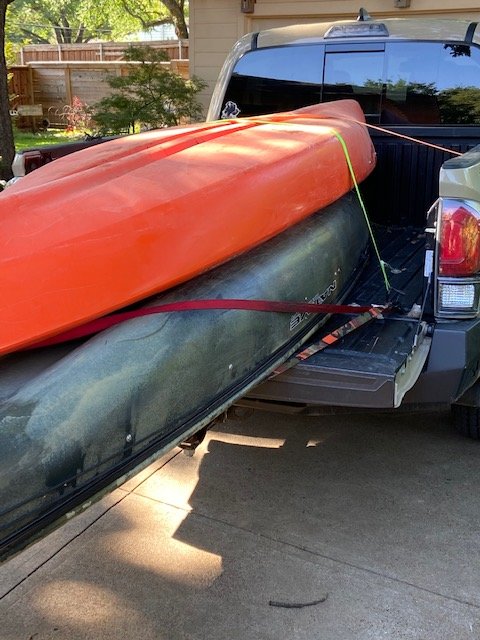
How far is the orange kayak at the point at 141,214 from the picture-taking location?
87.6 inches

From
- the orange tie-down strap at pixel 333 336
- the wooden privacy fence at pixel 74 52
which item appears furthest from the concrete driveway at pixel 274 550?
the wooden privacy fence at pixel 74 52

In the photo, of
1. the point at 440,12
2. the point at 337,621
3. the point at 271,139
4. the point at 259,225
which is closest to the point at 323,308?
the point at 259,225

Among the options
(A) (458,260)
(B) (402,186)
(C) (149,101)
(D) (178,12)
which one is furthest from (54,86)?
(A) (458,260)

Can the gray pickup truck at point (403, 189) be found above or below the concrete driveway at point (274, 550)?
above

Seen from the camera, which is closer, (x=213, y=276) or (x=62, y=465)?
(x=62, y=465)

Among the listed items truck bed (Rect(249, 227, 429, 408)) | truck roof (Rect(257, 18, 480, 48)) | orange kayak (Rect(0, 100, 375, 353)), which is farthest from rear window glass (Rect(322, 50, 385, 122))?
truck bed (Rect(249, 227, 429, 408))

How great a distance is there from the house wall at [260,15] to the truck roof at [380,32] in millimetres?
5540

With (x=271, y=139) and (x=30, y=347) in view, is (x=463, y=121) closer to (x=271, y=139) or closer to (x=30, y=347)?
(x=271, y=139)

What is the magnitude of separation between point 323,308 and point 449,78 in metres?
2.55

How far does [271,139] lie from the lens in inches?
134

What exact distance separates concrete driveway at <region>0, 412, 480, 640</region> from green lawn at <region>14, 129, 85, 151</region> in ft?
51.1

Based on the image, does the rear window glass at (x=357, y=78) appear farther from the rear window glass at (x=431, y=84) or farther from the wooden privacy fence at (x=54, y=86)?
the wooden privacy fence at (x=54, y=86)

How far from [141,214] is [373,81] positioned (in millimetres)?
3122

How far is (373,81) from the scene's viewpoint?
4.98 m
